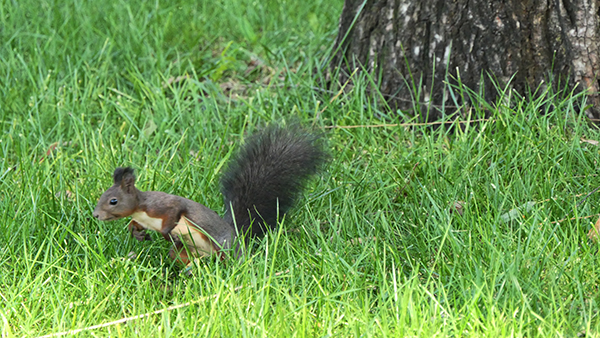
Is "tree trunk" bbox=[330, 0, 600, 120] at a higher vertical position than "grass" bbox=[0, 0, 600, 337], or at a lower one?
higher

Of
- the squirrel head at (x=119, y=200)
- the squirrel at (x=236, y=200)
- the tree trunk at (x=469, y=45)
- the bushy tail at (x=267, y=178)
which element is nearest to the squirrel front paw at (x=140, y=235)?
the squirrel at (x=236, y=200)

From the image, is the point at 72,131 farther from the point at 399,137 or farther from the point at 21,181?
the point at 399,137

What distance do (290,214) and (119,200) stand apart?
0.60m

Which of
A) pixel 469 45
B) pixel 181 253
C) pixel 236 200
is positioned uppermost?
pixel 469 45

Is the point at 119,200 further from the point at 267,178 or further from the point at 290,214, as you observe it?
the point at 290,214

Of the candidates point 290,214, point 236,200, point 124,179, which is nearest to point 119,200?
point 124,179

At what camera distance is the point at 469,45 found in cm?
322

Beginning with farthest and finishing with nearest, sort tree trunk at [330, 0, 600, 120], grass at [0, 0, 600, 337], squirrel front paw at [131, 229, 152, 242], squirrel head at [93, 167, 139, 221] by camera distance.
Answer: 1. tree trunk at [330, 0, 600, 120]
2. squirrel front paw at [131, 229, 152, 242]
3. squirrel head at [93, 167, 139, 221]
4. grass at [0, 0, 600, 337]

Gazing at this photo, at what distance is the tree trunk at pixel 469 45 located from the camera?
3084 mm

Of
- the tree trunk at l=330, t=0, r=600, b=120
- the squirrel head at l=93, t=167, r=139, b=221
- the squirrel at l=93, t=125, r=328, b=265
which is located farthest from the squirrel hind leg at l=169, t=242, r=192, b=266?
the tree trunk at l=330, t=0, r=600, b=120

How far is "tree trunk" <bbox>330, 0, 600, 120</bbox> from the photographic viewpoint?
3.08 meters

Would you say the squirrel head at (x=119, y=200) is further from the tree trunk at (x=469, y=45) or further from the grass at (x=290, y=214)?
the tree trunk at (x=469, y=45)

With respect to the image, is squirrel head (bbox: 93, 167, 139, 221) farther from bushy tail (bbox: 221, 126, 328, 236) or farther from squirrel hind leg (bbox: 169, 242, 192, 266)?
bushy tail (bbox: 221, 126, 328, 236)

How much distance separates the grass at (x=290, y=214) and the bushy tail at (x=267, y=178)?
0.29 feet
